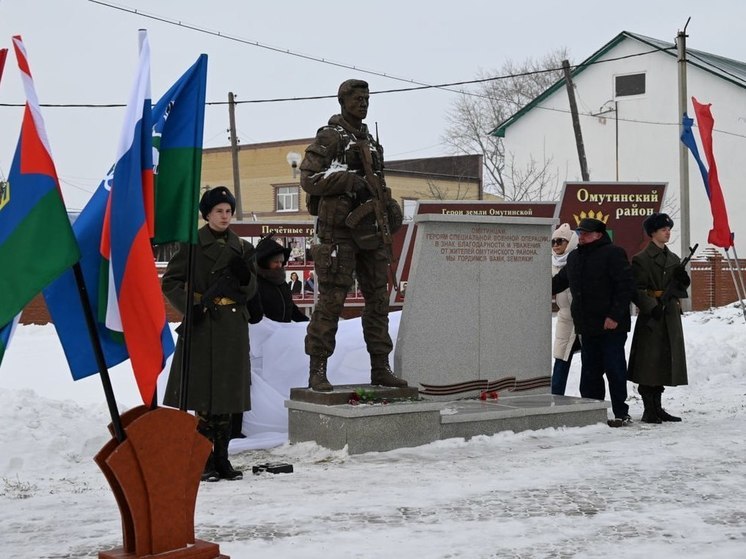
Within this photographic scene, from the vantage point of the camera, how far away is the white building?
3681 cm

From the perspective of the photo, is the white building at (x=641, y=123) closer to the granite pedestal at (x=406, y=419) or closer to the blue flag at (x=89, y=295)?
the granite pedestal at (x=406, y=419)

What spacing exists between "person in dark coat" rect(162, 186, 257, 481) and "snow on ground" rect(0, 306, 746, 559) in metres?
0.45

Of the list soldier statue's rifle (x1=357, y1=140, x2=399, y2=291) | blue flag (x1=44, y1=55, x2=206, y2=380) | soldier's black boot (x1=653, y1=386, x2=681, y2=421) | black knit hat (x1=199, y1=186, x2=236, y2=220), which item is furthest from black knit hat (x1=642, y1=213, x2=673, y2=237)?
blue flag (x1=44, y1=55, x2=206, y2=380)

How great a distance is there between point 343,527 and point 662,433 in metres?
4.34

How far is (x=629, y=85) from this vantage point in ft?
133

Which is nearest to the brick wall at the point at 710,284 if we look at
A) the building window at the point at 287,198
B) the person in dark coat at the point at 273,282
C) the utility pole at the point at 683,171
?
the utility pole at the point at 683,171

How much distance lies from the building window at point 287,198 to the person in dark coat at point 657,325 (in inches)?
1788

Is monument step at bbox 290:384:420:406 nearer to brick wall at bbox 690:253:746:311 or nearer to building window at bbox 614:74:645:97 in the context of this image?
brick wall at bbox 690:253:746:311

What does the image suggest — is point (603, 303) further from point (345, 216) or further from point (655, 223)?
point (345, 216)

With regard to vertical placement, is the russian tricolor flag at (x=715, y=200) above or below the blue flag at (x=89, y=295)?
above

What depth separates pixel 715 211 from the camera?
1333 centimetres

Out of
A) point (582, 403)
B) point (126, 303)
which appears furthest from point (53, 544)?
point (582, 403)

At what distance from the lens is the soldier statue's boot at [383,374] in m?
8.56

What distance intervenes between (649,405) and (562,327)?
1.42m
